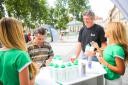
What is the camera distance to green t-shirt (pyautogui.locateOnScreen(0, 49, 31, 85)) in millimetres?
1668

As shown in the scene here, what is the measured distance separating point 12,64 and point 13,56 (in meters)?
0.06

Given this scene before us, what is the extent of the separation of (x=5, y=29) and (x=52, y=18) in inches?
982

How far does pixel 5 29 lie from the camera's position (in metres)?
1.70

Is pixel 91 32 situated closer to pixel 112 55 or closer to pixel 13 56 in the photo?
pixel 112 55

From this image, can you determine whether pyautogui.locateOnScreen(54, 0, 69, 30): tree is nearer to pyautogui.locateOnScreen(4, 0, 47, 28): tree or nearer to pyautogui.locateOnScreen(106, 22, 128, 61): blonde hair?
pyautogui.locateOnScreen(4, 0, 47, 28): tree

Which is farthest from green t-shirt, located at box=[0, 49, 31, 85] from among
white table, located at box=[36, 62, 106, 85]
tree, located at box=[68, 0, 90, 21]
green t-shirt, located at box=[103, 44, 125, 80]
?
tree, located at box=[68, 0, 90, 21]

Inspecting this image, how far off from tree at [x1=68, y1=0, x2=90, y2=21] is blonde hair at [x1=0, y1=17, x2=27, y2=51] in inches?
923

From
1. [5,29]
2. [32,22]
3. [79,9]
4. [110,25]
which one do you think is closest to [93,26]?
[110,25]

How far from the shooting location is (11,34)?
5.58 feet

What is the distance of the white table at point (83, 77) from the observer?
217 centimetres

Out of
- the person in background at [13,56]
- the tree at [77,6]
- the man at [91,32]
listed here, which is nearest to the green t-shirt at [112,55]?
the man at [91,32]

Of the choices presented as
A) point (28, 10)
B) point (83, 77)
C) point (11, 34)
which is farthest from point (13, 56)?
point (28, 10)

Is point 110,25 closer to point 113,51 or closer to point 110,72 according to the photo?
point 113,51

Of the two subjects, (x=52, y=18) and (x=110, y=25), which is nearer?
(x=110, y=25)
